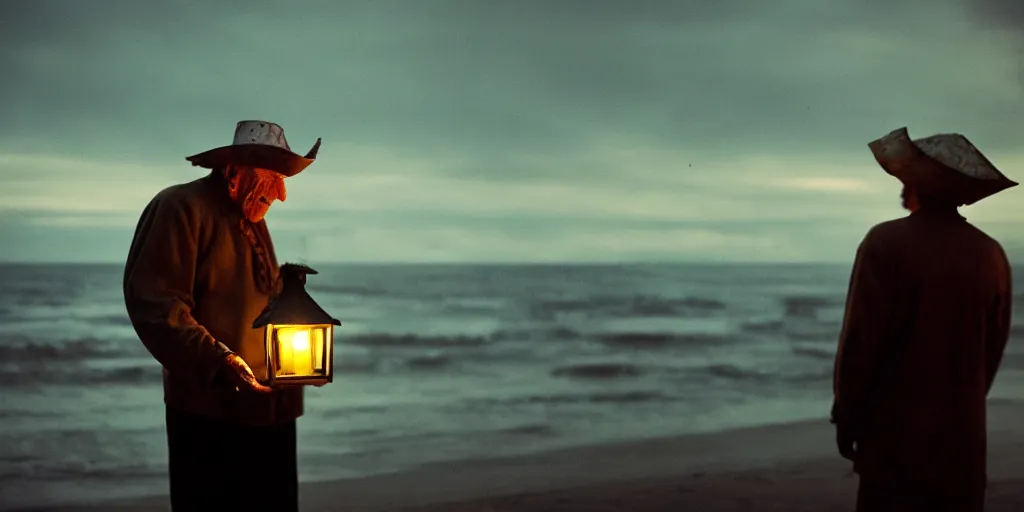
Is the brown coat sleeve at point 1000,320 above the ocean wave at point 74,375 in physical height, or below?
above

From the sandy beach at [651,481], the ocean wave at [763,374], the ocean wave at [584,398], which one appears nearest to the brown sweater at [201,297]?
the sandy beach at [651,481]

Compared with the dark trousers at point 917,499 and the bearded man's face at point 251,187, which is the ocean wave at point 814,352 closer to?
the dark trousers at point 917,499

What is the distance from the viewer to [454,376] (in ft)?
35.4

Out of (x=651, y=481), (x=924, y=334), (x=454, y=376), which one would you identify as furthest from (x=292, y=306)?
(x=454, y=376)

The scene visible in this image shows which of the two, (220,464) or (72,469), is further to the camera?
(72,469)

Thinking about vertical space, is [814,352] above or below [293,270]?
below

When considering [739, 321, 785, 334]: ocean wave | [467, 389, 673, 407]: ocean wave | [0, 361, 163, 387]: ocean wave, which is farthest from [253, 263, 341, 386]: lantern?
[739, 321, 785, 334]: ocean wave

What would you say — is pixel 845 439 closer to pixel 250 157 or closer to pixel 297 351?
pixel 297 351

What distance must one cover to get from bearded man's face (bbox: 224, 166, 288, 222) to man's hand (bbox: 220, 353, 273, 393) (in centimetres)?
29

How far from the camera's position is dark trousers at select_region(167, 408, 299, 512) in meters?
2.19

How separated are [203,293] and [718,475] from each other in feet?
10.0

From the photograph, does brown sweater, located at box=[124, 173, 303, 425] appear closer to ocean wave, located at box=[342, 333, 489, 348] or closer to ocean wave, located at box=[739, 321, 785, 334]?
ocean wave, located at box=[342, 333, 489, 348]

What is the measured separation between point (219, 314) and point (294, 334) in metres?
0.16

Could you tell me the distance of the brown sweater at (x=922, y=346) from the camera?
2.36m
